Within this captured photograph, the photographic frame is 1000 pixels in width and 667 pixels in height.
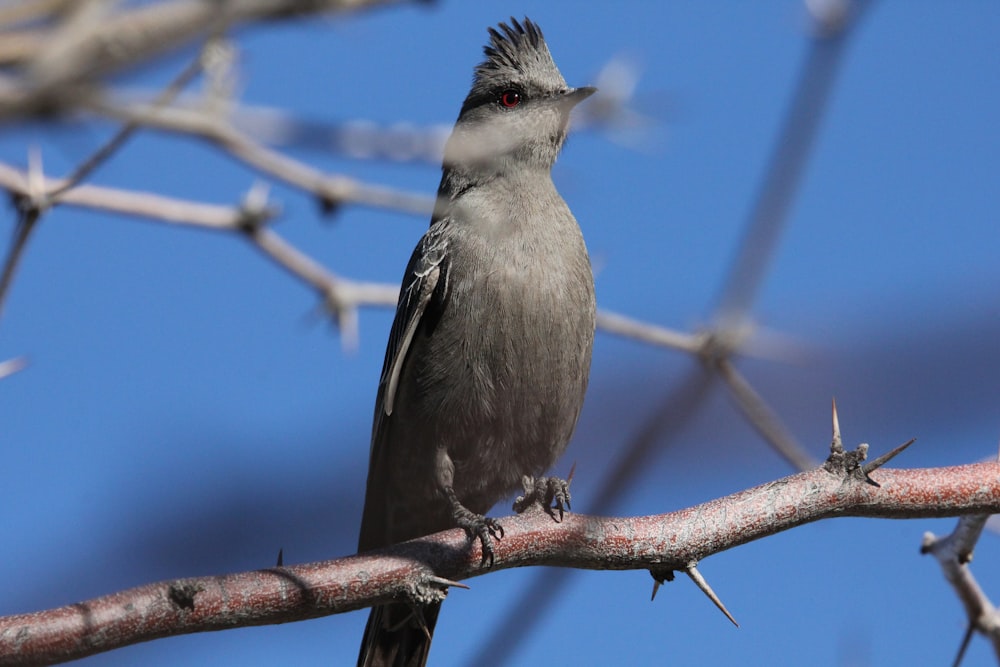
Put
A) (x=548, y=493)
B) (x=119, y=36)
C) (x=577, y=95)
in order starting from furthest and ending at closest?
(x=577, y=95), (x=548, y=493), (x=119, y=36)

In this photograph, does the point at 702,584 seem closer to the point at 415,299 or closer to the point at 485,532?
the point at 485,532

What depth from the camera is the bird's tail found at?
627cm

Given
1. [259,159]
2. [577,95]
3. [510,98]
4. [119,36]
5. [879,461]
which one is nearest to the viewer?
[119,36]

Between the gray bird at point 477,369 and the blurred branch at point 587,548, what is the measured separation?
46.4 inches

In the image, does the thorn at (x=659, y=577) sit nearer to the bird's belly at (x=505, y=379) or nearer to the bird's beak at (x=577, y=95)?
the bird's belly at (x=505, y=379)

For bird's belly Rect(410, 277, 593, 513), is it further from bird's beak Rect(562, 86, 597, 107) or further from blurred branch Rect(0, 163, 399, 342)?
bird's beak Rect(562, 86, 597, 107)

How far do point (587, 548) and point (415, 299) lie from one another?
2628 millimetres

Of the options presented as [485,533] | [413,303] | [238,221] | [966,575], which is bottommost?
[966,575]

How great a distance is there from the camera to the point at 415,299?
6.83 m

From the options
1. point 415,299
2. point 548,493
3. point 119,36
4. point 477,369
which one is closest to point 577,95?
point 415,299

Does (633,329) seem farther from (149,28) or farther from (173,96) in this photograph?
(149,28)

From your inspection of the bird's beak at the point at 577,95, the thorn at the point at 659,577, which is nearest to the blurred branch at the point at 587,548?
the thorn at the point at 659,577

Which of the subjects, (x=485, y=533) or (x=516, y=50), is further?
(x=516, y=50)

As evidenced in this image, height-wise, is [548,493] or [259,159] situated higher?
[548,493]
